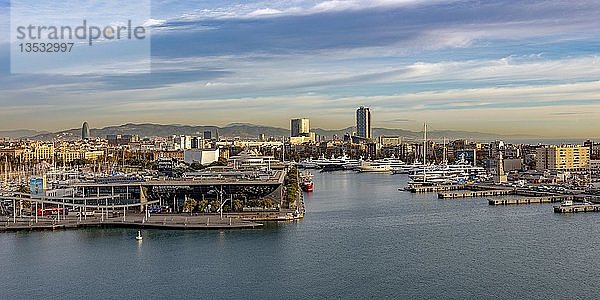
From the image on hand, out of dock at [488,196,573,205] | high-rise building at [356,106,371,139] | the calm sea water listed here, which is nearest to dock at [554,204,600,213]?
the calm sea water

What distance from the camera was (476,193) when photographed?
52.9 feet

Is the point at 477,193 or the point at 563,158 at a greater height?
the point at 563,158

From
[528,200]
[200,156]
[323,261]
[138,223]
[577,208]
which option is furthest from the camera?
[200,156]

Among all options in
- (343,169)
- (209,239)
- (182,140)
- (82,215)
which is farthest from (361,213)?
(182,140)

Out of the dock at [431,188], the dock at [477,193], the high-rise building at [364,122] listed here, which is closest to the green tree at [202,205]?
the dock at [477,193]

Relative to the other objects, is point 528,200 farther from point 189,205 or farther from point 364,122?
point 364,122

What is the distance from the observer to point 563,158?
24562 mm

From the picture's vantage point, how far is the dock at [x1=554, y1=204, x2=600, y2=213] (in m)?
12.2

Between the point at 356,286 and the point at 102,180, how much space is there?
7.23 metres

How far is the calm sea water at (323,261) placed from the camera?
654cm

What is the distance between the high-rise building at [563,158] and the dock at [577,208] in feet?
39.8

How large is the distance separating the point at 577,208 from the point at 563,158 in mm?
12940

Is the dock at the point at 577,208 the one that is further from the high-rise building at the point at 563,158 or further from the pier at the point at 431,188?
the high-rise building at the point at 563,158

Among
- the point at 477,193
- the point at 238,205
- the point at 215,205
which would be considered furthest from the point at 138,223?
the point at 477,193
